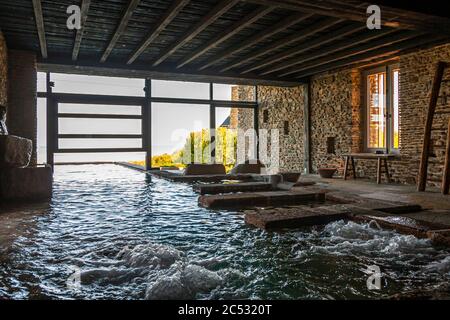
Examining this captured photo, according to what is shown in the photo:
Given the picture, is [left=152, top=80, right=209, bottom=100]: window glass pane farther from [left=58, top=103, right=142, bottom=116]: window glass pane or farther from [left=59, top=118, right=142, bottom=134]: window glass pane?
[left=59, top=118, right=142, bottom=134]: window glass pane

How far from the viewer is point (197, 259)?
246 centimetres

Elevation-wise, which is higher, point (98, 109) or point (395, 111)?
point (98, 109)

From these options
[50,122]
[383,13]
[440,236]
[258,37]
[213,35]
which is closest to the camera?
[440,236]

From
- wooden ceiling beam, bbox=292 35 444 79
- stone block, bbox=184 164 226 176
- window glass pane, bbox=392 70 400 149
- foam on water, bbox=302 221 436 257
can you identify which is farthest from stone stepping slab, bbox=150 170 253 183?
foam on water, bbox=302 221 436 257

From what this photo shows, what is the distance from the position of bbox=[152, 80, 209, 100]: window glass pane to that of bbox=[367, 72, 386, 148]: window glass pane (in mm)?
5265

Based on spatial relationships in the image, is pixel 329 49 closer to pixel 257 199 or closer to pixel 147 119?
pixel 257 199

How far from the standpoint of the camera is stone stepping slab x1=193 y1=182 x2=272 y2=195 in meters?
6.08

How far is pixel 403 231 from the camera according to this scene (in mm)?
3199

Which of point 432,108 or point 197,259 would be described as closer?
point 197,259

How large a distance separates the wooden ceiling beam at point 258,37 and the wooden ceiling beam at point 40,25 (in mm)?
3793

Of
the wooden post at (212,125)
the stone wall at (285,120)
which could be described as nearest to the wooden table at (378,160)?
the stone wall at (285,120)

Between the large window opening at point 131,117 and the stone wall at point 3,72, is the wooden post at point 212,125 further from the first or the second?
the stone wall at point 3,72

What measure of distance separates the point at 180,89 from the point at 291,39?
17.4ft

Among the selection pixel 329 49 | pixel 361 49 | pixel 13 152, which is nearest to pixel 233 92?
pixel 329 49
